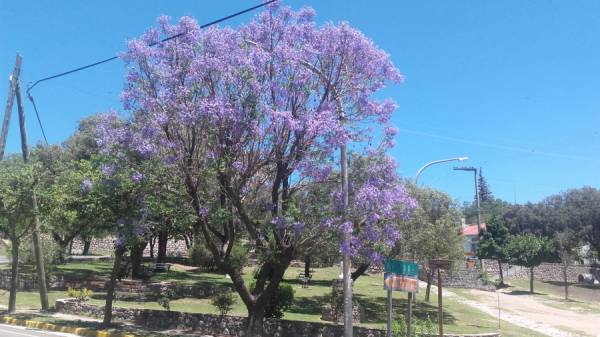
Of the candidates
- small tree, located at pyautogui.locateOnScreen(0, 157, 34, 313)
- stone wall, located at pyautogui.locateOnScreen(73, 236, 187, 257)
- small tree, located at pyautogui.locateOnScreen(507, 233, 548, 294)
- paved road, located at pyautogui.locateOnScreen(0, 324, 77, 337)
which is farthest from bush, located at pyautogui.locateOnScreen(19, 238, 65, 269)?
small tree, located at pyautogui.locateOnScreen(507, 233, 548, 294)

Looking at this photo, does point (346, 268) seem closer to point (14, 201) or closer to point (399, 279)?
point (399, 279)

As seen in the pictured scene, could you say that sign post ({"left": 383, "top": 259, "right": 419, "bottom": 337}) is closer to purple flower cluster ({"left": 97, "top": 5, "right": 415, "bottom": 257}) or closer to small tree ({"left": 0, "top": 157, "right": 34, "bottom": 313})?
purple flower cluster ({"left": 97, "top": 5, "right": 415, "bottom": 257})

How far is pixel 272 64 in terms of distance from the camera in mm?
14328

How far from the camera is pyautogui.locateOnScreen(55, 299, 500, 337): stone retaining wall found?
1725 cm

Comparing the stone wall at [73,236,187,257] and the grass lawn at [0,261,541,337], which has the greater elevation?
the stone wall at [73,236,187,257]

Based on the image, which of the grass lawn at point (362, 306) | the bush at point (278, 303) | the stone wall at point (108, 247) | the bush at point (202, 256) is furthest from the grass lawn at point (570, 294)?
the stone wall at point (108, 247)

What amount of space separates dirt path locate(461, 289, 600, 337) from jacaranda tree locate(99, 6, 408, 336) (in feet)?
60.4

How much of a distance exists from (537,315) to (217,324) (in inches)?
969

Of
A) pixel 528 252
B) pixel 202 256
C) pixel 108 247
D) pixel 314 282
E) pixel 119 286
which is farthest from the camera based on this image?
pixel 108 247

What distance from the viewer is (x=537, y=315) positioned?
114ft

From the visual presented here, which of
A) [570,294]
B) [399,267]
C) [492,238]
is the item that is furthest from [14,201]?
[492,238]

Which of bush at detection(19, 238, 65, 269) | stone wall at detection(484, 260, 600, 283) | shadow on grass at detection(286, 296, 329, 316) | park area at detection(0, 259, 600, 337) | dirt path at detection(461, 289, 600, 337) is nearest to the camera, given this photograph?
park area at detection(0, 259, 600, 337)

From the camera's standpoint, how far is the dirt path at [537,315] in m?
28.9

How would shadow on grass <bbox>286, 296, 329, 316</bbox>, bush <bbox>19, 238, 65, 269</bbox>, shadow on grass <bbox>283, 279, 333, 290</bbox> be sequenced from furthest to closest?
shadow on grass <bbox>283, 279, 333, 290</bbox> → bush <bbox>19, 238, 65, 269</bbox> → shadow on grass <bbox>286, 296, 329, 316</bbox>
